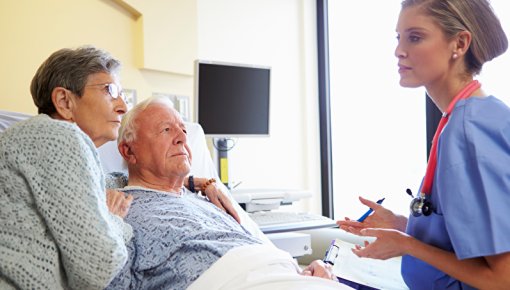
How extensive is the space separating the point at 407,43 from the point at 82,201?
0.86 metres

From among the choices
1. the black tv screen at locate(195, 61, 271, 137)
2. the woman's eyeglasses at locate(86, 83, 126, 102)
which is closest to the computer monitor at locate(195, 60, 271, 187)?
the black tv screen at locate(195, 61, 271, 137)

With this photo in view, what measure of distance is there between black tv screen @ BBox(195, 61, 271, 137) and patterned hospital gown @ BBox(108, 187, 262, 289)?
120 centimetres

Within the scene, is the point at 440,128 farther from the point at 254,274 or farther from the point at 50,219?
the point at 50,219

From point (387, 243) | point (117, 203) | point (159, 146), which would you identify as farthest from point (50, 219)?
point (387, 243)

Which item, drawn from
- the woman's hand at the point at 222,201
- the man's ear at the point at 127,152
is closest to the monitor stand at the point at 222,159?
the woman's hand at the point at 222,201

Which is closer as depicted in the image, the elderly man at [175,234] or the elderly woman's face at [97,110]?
the elderly man at [175,234]

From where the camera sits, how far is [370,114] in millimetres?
3424

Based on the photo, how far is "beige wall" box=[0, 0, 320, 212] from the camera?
2205 mm

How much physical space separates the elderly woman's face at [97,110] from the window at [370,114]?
2050mm

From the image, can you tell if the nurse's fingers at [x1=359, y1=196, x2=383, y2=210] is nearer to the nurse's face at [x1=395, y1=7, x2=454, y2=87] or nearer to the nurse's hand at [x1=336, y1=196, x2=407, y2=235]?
the nurse's hand at [x1=336, y1=196, x2=407, y2=235]

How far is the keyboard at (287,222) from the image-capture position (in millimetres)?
2084

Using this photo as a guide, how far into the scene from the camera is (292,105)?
3529 millimetres

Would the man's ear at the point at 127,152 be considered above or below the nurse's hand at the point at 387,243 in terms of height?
above

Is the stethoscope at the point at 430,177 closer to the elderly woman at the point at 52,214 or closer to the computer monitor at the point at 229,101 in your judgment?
the elderly woman at the point at 52,214
